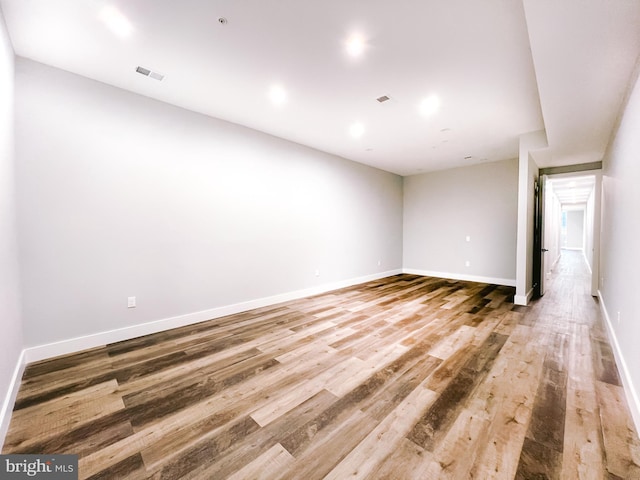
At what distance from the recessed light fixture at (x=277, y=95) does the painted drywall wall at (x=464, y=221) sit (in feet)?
16.3

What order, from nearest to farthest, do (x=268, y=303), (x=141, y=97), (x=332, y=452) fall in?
(x=332, y=452)
(x=141, y=97)
(x=268, y=303)

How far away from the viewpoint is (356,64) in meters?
2.38

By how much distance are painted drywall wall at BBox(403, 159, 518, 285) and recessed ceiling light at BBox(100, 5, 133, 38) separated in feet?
21.2

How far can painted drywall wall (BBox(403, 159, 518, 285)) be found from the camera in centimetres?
570

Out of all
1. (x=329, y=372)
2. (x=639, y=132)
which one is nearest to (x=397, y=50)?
(x=639, y=132)

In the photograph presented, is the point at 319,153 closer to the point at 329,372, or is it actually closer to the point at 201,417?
the point at 329,372

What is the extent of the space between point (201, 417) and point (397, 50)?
10.1ft

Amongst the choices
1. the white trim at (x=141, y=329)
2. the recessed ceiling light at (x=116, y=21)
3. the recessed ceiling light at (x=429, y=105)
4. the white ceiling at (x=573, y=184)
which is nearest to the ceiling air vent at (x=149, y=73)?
the recessed ceiling light at (x=116, y=21)

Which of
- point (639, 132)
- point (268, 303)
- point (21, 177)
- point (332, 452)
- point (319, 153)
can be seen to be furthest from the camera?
point (319, 153)

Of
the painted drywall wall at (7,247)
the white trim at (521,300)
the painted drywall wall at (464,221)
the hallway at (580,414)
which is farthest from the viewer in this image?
the painted drywall wall at (464,221)

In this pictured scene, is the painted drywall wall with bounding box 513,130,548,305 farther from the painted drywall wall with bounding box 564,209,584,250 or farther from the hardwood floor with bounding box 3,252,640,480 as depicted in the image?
the painted drywall wall with bounding box 564,209,584,250

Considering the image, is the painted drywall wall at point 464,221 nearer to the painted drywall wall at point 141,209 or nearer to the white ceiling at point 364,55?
the white ceiling at point 364,55

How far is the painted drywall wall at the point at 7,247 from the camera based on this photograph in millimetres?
1707

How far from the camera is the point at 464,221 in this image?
6301mm
